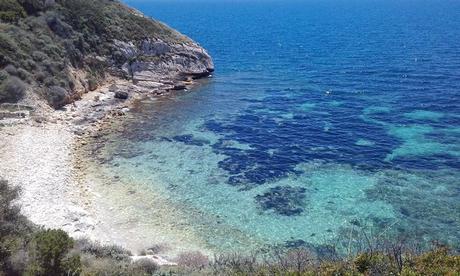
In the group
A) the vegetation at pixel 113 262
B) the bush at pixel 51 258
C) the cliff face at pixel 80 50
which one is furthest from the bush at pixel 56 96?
the bush at pixel 51 258

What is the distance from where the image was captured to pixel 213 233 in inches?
1071

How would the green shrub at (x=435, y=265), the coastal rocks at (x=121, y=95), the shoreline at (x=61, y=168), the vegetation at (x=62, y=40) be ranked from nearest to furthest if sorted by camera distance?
the green shrub at (x=435, y=265) < the shoreline at (x=61, y=168) < the vegetation at (x=62, y=40) < the coastal rocks at (x=121, y=95)

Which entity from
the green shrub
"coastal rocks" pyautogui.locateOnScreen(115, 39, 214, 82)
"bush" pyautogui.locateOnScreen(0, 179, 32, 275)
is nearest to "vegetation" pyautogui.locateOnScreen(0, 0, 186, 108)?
"coastal rocks" pyautogui.locateOnScreen(115, 39, 214, 82)

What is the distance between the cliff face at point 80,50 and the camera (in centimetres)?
4588

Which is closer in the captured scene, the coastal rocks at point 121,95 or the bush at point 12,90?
the bush at point 12,90

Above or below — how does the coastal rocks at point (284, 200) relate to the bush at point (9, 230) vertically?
above

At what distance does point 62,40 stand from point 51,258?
44144mm

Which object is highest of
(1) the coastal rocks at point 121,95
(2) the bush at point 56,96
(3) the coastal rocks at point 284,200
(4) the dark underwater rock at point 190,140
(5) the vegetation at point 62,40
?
(5) the vegetation at point 62,40

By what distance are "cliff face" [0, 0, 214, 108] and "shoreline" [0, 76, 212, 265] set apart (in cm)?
381

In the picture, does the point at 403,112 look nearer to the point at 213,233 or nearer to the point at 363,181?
the point at 363,181

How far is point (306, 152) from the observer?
129 ft

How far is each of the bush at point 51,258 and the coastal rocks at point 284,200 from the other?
50.7 feet

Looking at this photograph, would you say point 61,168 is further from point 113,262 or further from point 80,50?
point 80,50

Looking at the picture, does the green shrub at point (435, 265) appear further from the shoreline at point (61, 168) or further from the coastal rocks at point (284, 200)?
the shoreline at point (61, 168)
